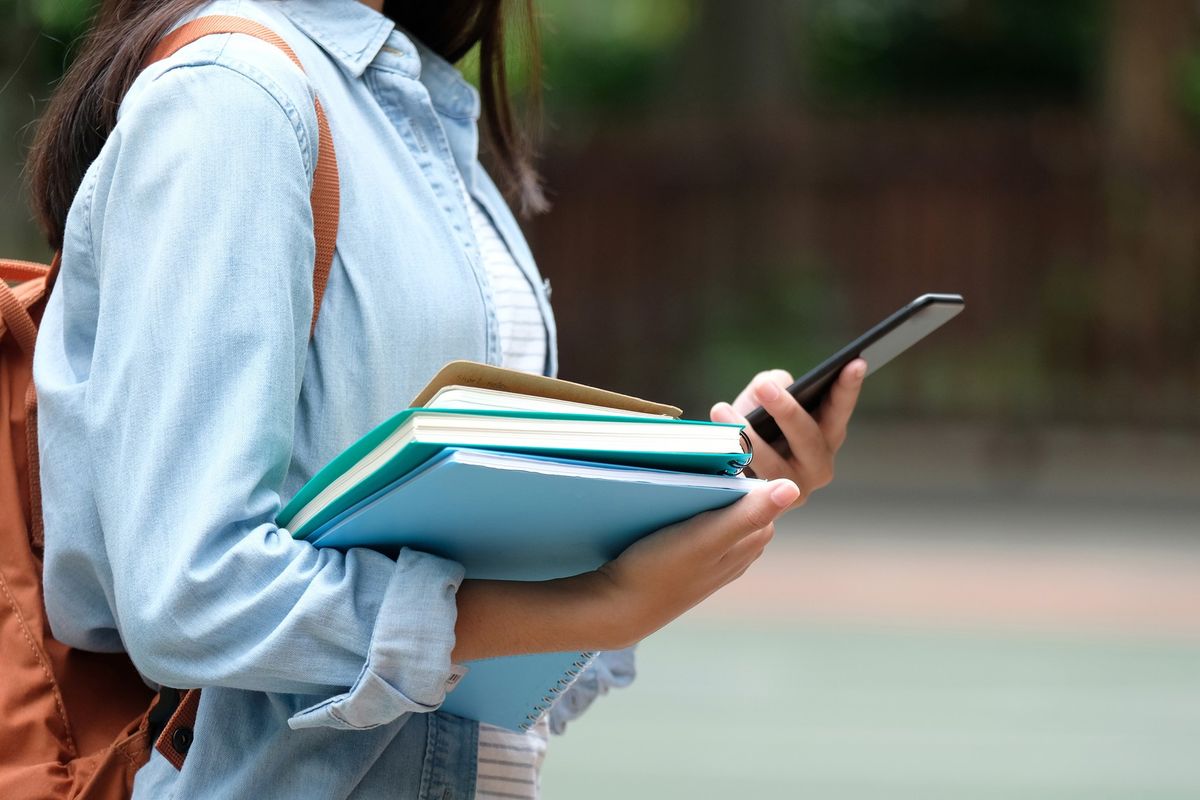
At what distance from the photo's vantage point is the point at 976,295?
1128 cm

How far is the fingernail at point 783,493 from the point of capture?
3.76 ft

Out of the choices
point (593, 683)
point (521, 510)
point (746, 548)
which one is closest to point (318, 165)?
point (521, 510)

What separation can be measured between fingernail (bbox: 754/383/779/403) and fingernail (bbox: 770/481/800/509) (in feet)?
1.43

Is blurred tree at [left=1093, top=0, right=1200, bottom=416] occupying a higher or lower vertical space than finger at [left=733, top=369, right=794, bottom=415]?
lower

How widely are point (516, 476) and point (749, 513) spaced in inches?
7.1

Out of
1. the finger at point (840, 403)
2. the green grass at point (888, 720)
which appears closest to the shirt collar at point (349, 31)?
the finger at point (840, 403)

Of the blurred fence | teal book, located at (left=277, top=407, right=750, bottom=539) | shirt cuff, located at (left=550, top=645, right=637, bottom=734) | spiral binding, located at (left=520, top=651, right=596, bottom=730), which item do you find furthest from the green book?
the blurred fence

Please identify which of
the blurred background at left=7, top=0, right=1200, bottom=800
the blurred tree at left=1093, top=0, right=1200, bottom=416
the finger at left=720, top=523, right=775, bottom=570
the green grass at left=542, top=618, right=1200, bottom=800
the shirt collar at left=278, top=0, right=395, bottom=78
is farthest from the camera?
the blurred tree at left=1093, top=0, right=1200, bottom=416

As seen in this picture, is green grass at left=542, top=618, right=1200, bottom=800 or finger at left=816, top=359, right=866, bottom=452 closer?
finger at left=816, top=359, right=866, bottom=452

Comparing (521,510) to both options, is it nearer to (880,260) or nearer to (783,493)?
(783,493)

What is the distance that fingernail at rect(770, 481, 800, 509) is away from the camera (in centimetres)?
114

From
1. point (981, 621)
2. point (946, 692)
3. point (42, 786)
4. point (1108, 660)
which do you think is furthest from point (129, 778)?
point (981, 621)

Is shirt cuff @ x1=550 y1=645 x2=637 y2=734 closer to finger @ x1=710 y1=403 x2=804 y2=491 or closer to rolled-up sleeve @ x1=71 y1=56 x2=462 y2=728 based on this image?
finger @ x1=710 y1=403 x2=804 y2=491

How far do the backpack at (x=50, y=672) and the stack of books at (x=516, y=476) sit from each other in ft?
0.60
